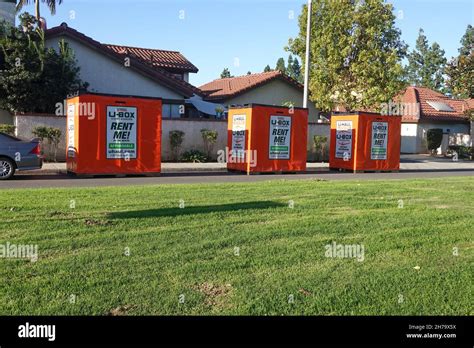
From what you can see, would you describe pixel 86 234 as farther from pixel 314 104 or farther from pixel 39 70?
pixel 314 104

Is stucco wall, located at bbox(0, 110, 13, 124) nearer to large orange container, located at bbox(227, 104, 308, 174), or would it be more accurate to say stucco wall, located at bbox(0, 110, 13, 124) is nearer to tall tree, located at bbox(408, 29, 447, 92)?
large orange container, located at bbox(227, 104, 308, 174)

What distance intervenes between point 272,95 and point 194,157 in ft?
38.6

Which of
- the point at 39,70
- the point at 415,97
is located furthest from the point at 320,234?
the point at 415,97

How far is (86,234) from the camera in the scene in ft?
21.4

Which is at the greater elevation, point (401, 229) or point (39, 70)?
point (39, 70)

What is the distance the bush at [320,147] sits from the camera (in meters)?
26.0

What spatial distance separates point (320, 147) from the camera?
1028 inches

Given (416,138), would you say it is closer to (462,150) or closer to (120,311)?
(462,150)

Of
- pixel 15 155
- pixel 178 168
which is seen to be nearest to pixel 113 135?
pixel 15 155

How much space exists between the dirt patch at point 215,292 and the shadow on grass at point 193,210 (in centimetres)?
317

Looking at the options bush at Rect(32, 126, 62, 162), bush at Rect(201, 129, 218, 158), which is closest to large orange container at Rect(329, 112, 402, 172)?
bush at Rect(201, 129, 218, 158)

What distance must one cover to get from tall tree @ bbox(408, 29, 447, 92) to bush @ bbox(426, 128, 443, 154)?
4356cm

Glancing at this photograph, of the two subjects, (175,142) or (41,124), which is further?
(175,142)
